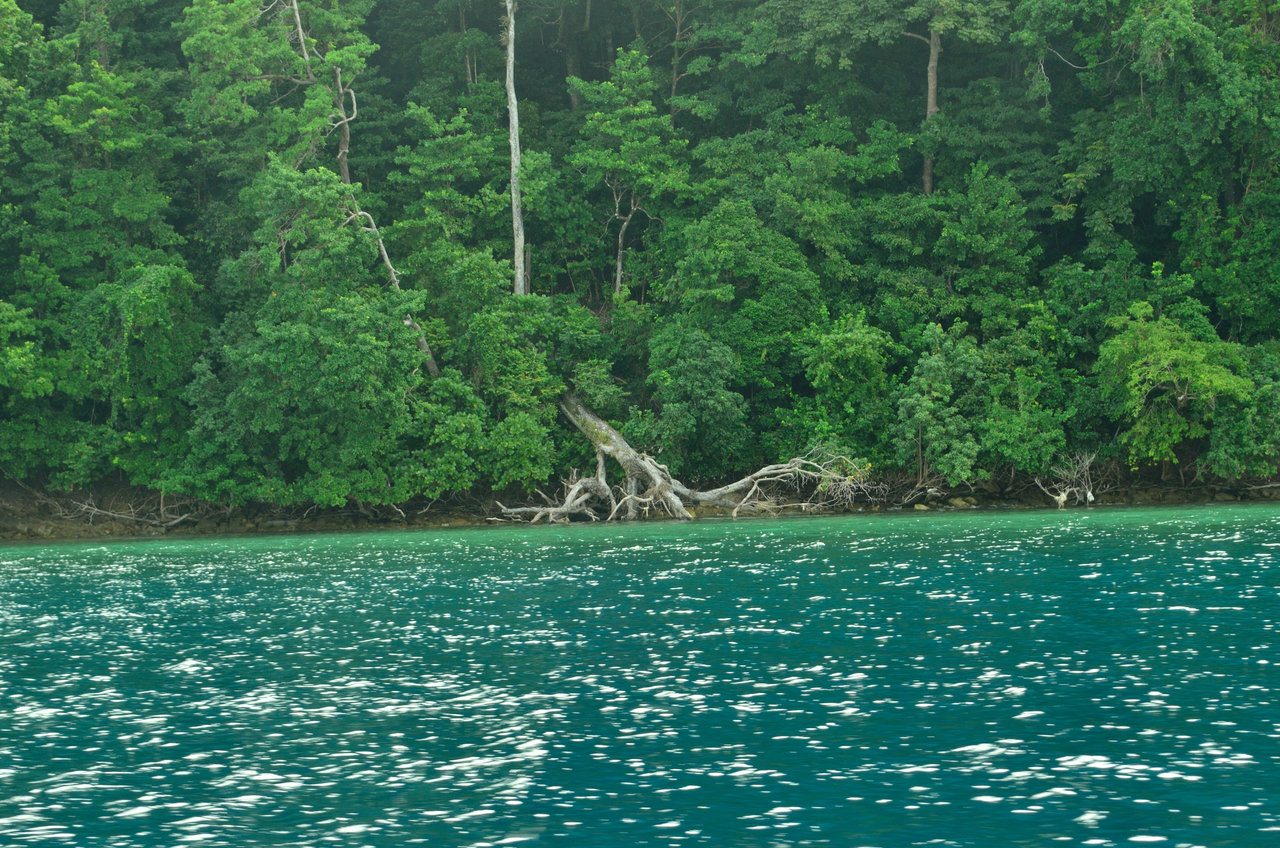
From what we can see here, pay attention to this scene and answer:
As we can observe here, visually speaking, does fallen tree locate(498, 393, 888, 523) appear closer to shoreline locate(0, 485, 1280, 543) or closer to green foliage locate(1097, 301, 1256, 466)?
shoreline locate(0, 485, 1280, 543)

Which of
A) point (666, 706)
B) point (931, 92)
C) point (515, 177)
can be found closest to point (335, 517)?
point (515, 177)

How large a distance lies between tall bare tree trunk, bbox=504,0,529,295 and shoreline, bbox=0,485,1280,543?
8.73 metres

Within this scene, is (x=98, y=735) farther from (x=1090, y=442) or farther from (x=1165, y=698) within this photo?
(x=1090, y=442)

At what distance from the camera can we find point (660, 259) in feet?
165

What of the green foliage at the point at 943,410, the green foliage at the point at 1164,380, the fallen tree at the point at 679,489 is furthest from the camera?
the fallen tree at the point at 679,489

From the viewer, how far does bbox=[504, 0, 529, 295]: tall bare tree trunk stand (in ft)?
161

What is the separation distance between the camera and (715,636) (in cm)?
1927

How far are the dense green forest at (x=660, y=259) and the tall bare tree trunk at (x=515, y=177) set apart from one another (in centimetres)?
24

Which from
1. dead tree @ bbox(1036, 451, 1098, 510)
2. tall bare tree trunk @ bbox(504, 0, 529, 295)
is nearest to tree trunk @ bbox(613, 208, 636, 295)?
tall bare tree trunk @ bbox(504, 0, 529, 295)

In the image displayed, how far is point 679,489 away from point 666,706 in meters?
29.3

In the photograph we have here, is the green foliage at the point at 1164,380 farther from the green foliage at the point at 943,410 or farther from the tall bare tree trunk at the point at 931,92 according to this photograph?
the tall bare tree trunk at the point at 931,92

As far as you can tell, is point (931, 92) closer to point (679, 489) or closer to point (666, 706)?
point (679, 489)

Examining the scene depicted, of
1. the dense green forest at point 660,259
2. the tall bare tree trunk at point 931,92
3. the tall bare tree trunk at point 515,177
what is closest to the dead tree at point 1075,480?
the dense green forest at point 660,259

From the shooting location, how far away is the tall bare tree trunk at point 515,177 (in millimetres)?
49062
